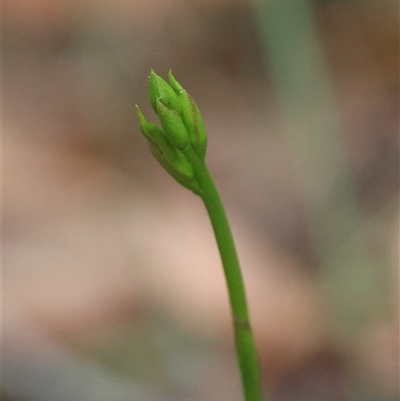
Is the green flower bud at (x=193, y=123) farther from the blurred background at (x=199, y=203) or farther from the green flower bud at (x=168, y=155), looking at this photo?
the blurred background at (x=199, y=203)

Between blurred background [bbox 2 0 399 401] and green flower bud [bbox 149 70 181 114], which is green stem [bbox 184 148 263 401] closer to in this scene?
green flower bud [bbox 149 70 181 114]

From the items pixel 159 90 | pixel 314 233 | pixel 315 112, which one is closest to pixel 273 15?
pixel 315 112

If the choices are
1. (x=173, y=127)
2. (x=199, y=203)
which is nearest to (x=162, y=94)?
(x=173, y=127)

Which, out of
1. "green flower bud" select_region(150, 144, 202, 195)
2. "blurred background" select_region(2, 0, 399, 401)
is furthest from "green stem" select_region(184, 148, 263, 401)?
"blurred background" select_region(2, 0, 399, 401)

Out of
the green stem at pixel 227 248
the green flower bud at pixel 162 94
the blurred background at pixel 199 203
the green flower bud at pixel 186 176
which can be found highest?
the blurred background at pixel 199 203

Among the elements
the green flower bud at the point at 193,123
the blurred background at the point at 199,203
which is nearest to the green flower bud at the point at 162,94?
the green flower bud at the point at 193,123

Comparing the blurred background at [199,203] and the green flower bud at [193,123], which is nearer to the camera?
the green flower bud at [193,123]
